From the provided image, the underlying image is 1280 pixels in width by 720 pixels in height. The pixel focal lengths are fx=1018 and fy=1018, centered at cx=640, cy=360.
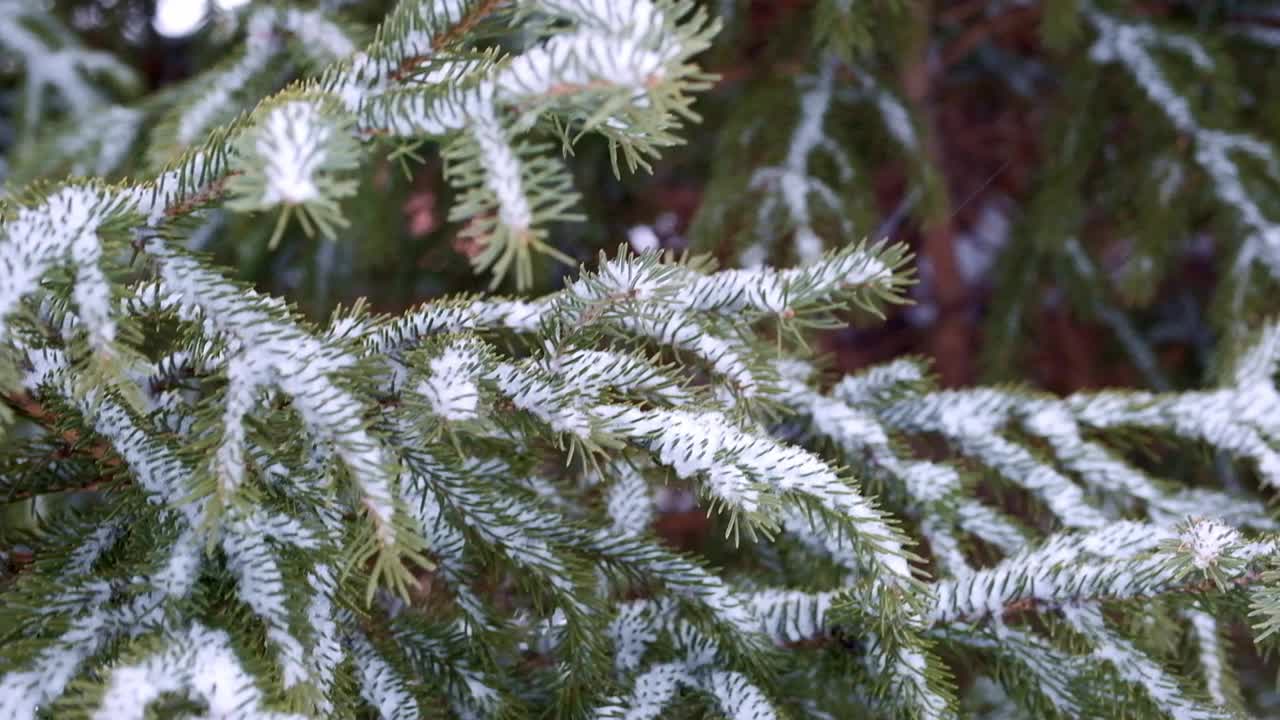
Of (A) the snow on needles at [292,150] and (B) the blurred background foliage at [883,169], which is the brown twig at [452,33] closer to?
(A) the snow on needles at [292,150]

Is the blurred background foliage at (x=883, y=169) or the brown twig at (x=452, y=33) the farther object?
the blurred background foliage at (x=883, y=169)

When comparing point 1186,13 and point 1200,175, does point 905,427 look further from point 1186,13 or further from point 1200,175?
point 1186,13

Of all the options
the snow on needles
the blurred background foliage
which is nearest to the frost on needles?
the snow on needles

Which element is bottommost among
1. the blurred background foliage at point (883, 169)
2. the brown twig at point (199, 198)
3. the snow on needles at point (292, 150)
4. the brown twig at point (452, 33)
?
the blurred background foliage at point (883, 169)

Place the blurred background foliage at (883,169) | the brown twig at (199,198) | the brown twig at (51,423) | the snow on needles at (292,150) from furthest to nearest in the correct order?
the blurred background foliage at (883,169), the brown twig at (51,423), the brown twig at (199,198), the snow on needles at (292,150)

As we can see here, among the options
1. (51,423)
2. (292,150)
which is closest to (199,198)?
(292,150)

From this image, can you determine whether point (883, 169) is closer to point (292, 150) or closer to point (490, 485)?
point (490, 485)

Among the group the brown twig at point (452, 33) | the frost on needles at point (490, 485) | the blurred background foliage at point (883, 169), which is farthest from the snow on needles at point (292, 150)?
the blurred background foliage at point (883, 169)

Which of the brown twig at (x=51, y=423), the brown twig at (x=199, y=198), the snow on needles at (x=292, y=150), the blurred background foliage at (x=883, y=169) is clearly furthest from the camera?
the blurred background foliage at (x=883, y=169)
